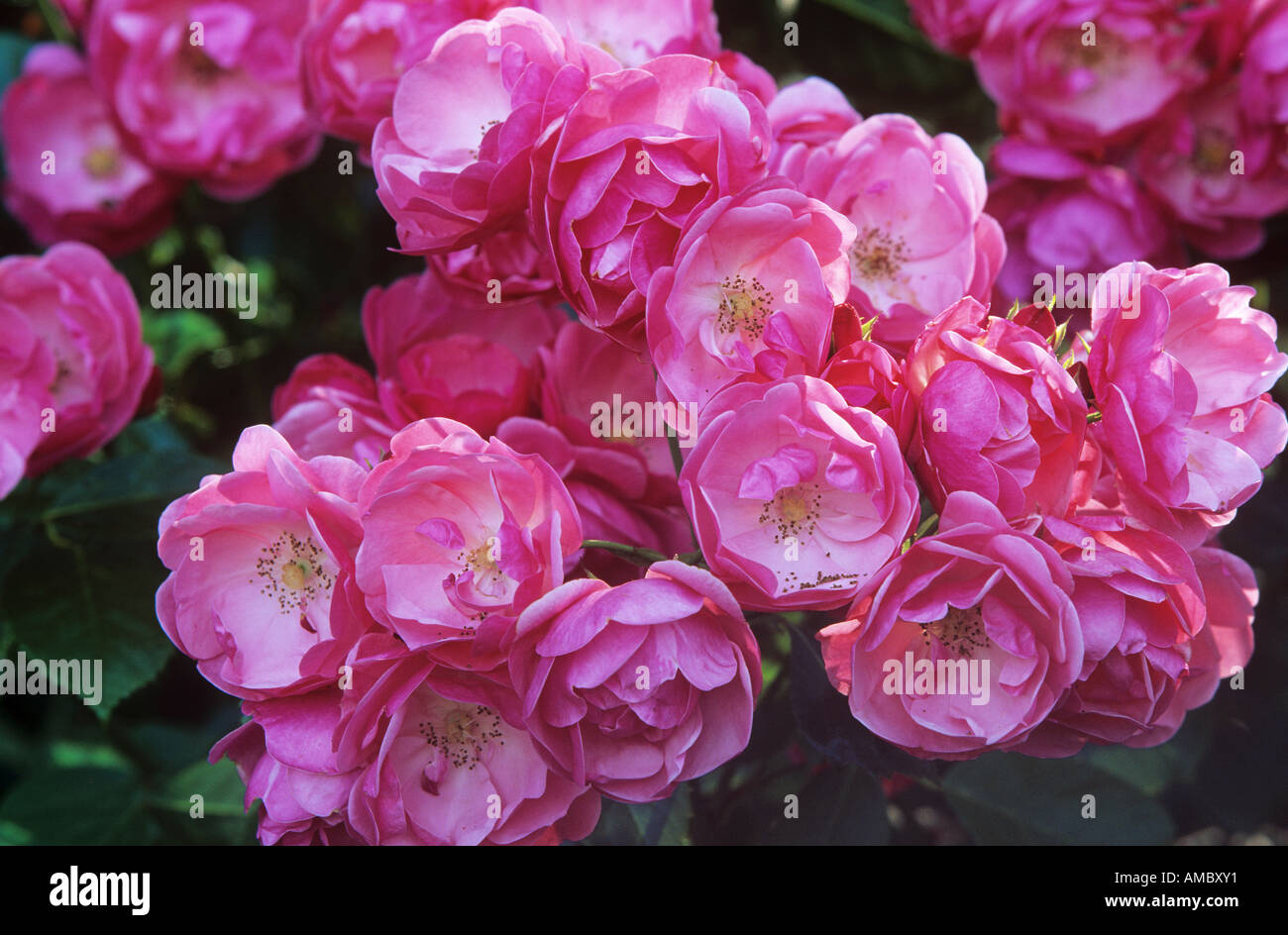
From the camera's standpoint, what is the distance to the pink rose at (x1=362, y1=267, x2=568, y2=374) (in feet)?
2.74

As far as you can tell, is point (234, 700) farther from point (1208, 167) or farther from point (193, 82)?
point (1208, 167)

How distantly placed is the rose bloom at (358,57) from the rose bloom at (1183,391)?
53 centimetres

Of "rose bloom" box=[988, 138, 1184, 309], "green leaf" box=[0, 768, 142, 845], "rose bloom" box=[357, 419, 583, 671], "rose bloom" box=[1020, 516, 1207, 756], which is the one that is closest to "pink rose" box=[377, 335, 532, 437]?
"rose bloom" box=[357, 419, 583, 671]

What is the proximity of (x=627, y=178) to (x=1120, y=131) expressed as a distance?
59 centimetres

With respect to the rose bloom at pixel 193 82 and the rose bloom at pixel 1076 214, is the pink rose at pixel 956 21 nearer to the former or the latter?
the rose bloom at pixel 1076 214

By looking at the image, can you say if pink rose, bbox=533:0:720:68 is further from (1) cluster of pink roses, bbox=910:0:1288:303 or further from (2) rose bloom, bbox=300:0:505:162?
(1) cluster of pink roses, bbox=910:0:1288:303

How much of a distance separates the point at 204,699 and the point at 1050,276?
3.33ft

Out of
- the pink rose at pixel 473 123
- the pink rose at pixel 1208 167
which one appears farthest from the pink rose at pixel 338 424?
the pink rose at pixel 1208 167

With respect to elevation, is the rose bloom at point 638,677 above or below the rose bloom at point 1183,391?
below

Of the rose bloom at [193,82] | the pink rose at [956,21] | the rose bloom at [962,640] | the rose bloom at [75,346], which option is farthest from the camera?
the rose bloom at [193,82]

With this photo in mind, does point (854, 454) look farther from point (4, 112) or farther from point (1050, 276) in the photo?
point (4, 112)

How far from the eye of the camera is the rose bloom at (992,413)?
0.60 m

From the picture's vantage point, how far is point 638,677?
60 centimetres

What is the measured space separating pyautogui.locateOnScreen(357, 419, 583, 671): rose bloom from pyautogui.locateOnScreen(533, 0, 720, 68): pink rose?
351 millimetres
